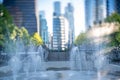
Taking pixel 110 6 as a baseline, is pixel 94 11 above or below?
above

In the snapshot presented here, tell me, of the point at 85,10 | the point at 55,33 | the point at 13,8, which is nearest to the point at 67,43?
the point at 55,33

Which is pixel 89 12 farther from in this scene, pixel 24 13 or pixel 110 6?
pixel 110 6

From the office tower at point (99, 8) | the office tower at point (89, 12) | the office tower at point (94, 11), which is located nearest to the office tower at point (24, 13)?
the office tower at point (94, 11)

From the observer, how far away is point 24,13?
91688mm

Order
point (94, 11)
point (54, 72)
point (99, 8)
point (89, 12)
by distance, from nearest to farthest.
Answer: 1. point (54, 72)
2. point (99, 8)
3. point (94, 11)
4. point (89, 12)

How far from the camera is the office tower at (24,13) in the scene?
87625mm

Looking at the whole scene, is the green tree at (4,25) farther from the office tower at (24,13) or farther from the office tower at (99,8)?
the office tower at (99,8)

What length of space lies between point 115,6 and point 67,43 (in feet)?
114

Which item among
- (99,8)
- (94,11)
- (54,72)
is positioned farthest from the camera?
(94,11)

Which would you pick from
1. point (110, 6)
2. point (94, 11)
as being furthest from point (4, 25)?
point (94, 11)

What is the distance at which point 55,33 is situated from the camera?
112000 mm

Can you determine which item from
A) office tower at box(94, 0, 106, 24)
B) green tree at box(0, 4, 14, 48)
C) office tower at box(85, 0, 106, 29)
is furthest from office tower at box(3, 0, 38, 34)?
green tree at box(0, 4, 14, 48)

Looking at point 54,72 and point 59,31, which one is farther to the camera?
point 59,31

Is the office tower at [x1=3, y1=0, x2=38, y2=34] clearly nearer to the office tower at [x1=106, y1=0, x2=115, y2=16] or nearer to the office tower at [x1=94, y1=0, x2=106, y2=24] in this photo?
the office tower at [x1=94, y1=0, x2=106, y2=24]
